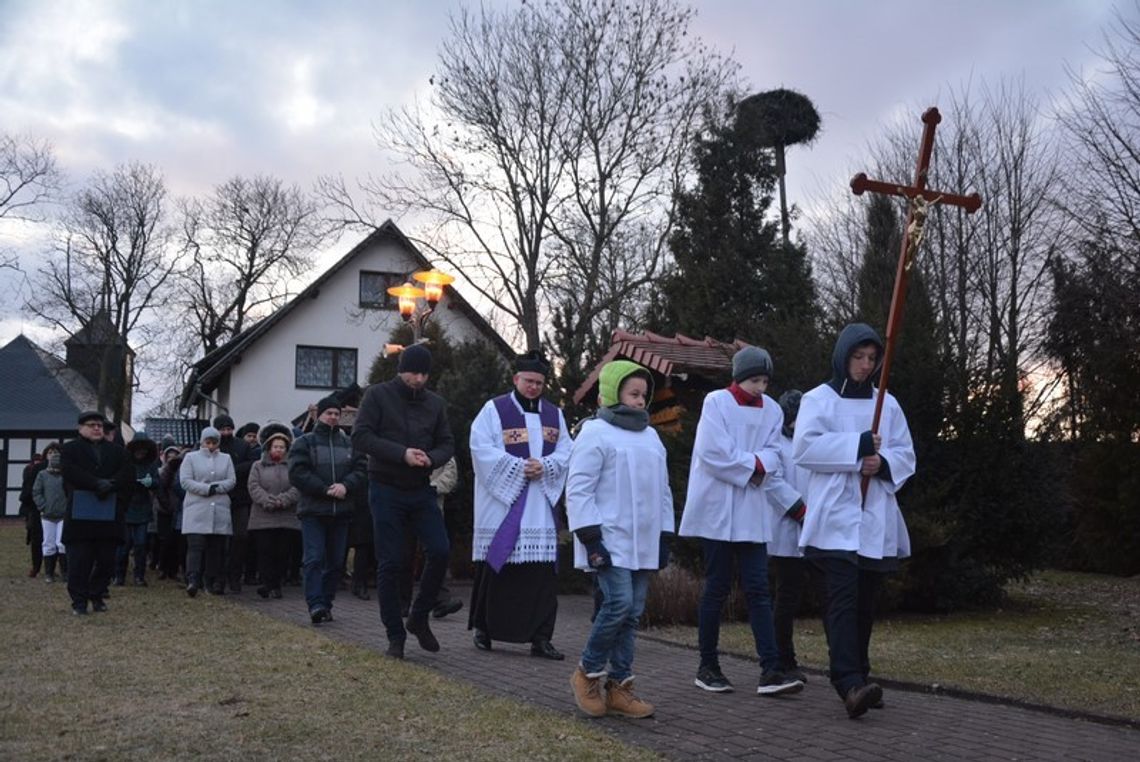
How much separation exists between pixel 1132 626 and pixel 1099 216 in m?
8.02

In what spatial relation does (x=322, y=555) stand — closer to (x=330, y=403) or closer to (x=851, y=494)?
(x=330, y=403)

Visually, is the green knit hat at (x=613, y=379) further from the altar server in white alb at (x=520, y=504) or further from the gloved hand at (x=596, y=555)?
the altar server in white alb at (x=520, y=504)

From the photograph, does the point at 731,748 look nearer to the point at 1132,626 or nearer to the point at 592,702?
the point at 592,702

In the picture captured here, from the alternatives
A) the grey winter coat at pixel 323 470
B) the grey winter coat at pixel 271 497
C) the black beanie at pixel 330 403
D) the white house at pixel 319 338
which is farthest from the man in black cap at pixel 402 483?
the white house at pixel 319 338

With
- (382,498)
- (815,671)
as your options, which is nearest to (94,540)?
(382,498)

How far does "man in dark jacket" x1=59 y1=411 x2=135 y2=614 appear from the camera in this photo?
12.0m

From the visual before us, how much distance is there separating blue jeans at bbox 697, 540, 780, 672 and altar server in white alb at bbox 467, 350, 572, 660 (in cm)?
166

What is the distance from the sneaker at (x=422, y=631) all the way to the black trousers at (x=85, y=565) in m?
4.53

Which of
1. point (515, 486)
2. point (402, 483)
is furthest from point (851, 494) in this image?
point (402, 483)

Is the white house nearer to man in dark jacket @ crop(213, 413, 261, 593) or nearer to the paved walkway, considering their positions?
man in dark jacket @ crop(213, 413, 261, 593)

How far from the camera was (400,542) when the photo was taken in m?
8.90

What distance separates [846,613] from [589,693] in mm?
1421

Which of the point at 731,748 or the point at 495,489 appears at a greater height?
the point at 495,489

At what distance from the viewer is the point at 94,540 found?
12.2m
